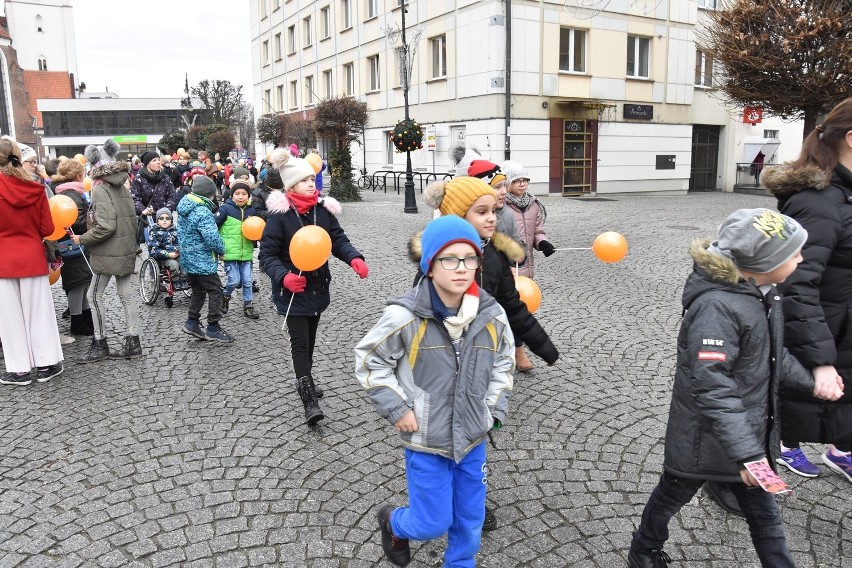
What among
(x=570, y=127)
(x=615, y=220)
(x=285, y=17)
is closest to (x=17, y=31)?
(x=285, y=17)

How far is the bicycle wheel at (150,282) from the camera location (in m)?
8.77

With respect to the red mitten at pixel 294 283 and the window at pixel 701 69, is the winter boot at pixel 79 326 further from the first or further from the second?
the window at pixel 701 69

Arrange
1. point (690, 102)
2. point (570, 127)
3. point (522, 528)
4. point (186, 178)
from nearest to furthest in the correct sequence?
point (522, 528) → point (186, 178) → point (570, 127) → point (690, 102)

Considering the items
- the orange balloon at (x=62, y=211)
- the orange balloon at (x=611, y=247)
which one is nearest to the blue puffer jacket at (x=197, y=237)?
the orange balloon at (x=62, y=211)

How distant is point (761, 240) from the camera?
101 inches

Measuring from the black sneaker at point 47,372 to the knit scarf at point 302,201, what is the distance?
2.89m

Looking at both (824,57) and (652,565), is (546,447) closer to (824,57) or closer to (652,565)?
(652,565)

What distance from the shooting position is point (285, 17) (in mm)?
41938

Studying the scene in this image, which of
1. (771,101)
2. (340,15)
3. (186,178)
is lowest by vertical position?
(186,178)

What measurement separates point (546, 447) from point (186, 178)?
11.1 meters

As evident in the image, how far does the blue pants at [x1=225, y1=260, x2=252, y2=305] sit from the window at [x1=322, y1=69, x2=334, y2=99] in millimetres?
30403

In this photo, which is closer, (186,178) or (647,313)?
(647,313)

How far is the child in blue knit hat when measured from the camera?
8.93ft

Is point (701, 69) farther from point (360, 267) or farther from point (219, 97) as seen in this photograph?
point (219, 97)
